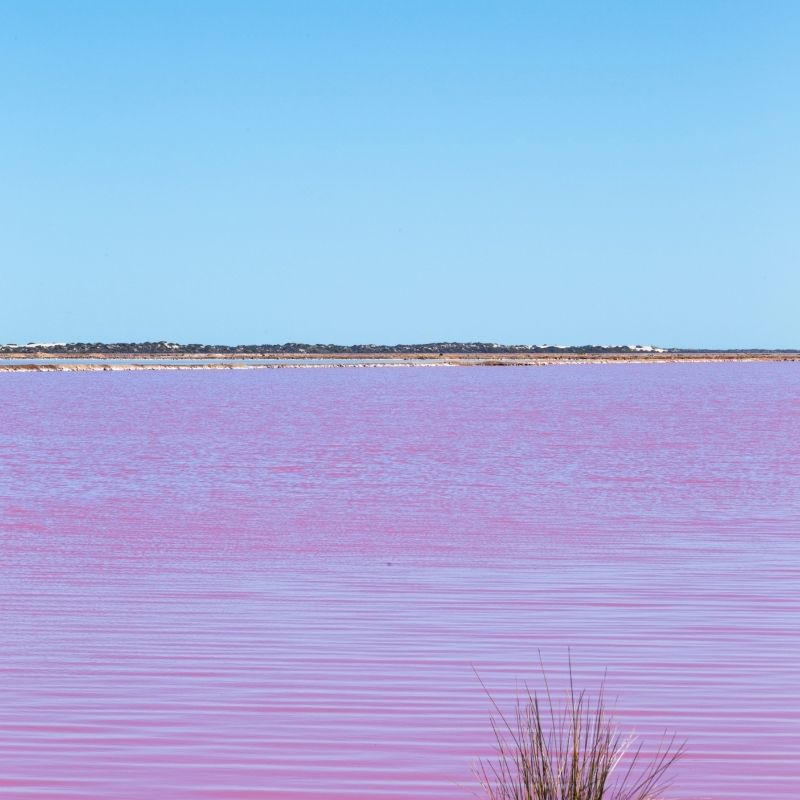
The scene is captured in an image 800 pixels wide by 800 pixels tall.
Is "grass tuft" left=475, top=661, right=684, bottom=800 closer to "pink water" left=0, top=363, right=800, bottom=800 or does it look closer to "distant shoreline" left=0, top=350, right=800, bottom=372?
"pink water" left=0, top=363, right=800, bottom=800

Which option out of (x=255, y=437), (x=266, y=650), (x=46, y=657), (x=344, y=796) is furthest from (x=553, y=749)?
(x=255, y=437)

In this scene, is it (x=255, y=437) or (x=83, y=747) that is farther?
(x=255, y=437)

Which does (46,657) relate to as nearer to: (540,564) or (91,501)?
(540,564)

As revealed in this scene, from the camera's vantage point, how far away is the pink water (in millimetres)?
5902

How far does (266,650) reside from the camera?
790 centimetres

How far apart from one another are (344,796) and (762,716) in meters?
2.06

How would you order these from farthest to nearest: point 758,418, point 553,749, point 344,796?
point 758,418 → point 553,749 → point 344,796

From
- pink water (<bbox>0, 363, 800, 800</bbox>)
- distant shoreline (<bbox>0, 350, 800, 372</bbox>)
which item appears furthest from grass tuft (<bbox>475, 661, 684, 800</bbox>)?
distant shoreline (<bbox>0, 350, 800, 372</bbox>)

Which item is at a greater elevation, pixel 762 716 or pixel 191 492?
pixel 191 492

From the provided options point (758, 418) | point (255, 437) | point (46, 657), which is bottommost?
point (46, 657)

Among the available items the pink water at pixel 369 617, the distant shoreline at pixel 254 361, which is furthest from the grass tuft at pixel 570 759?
the distant shoreline at pixel 254 361

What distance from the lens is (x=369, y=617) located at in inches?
351

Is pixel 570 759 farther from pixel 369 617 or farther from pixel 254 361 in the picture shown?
pixel 254 361

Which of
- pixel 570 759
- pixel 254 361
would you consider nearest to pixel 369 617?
pixel 570 759
